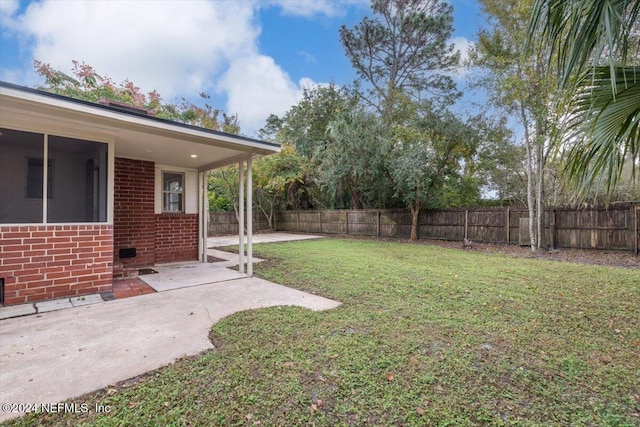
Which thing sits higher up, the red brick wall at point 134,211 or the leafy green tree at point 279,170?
the leafy green tree at point 279,170

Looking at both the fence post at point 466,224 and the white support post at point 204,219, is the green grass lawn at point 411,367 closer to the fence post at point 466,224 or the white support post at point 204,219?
the white support post at point 204,219

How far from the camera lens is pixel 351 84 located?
17.1 m

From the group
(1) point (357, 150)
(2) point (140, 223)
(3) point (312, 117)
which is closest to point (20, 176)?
(2) point (140, 223)

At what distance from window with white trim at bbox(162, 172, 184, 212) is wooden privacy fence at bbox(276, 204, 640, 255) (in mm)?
9279

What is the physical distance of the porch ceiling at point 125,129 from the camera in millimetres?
3393

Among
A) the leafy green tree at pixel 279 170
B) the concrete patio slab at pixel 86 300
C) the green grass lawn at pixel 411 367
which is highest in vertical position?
the leafy green tree at pixel 279 170

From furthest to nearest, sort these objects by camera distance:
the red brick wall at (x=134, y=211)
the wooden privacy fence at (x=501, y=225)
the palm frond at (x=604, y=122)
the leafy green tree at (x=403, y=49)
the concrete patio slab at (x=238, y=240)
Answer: the leafy green tree at (x=403, y=49) → the concrete patio slab at (x=238, y=240) → the wooden privacy fence at (x=501, y=225) → the red brick wall at (x=134, y=211) → the palm frond at (x=604, y=122)

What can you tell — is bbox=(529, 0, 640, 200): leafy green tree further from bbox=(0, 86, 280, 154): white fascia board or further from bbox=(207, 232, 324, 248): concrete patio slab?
bbox=(207, 232, 324, 248): concrete patio slab

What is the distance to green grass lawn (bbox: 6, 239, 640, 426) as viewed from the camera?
1.89 m

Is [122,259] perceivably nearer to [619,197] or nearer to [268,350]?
[268,350]

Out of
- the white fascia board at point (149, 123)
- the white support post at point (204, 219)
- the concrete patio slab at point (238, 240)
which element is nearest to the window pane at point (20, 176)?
the white fascia board at point (149, 123)

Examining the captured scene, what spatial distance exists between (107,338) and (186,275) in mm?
2847

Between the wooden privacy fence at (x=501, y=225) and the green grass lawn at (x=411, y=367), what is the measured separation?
4.90 meters

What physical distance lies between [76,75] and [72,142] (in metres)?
10.8
